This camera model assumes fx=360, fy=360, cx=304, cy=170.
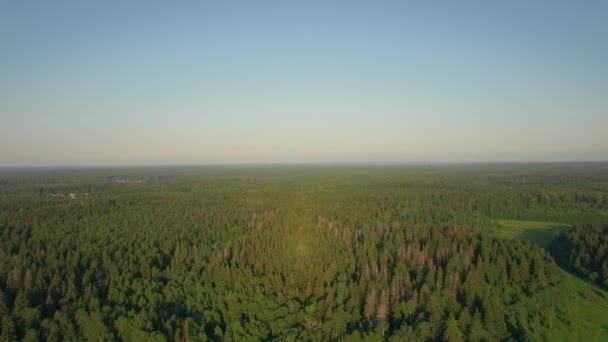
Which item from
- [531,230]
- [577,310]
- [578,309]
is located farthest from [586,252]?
[531,230]

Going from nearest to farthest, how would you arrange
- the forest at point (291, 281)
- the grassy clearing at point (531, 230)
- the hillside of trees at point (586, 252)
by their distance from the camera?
the forest at point (291, 281), the hillside of trees at point (586, 252), the grassy clearing at point (531, 230)

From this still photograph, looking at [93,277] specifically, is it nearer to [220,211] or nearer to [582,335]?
[220,211]

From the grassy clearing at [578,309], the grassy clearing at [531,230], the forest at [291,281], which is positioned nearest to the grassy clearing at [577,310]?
the grassy clearing at [578,309]

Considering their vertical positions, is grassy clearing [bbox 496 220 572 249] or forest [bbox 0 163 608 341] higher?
forest [bbox 0 163 608 341]

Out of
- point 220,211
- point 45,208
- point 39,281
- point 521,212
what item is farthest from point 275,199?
point 39,281

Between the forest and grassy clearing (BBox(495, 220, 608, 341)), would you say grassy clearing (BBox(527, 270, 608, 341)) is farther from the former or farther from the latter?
the forest

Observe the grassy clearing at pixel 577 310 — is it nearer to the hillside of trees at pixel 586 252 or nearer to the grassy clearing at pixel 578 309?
the grassy clearing at pixel 578 309

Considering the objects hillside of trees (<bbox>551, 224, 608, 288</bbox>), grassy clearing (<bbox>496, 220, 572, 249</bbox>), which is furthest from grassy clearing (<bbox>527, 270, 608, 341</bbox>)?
grassy clearing (<bbox>496, 220, 572, 249</bbox>)

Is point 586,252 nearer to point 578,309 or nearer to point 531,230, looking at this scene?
point 578,309
